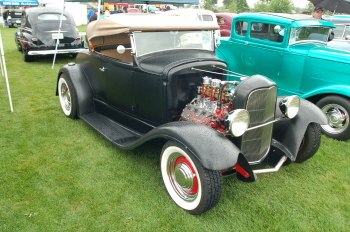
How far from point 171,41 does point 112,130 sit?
1407 millimetres

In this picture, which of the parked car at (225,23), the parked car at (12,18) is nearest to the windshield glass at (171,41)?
the parked car at (225,23)

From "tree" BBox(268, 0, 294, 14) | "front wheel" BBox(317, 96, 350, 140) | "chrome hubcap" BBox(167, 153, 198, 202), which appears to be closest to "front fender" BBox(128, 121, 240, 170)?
"chrome hubcap" BBox(167, 153, 198, 202)

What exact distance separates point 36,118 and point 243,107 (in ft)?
12.2

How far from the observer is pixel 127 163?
342 centimetres

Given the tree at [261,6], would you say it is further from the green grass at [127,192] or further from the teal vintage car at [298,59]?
the green grass at [127,192]

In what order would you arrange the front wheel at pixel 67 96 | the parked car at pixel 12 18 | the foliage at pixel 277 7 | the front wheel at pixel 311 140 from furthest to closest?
the foliage at pixel 277 7 < the parked car at pixel 12 18 < the front wheel at pixel 67 96 < the front wheel at pixel 311 140

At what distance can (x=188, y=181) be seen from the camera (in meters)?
2.58

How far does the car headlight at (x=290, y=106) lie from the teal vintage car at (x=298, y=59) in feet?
4.09

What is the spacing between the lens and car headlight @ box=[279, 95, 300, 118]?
2898 millimetres

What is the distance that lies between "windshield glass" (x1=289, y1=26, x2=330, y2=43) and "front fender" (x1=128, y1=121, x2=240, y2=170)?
3.36 metres

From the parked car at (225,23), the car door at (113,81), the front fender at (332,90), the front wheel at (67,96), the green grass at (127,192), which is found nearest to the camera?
the green grass at (127,192)

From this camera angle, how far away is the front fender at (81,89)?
14.1 feet

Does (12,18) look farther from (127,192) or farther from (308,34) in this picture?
(127,192)

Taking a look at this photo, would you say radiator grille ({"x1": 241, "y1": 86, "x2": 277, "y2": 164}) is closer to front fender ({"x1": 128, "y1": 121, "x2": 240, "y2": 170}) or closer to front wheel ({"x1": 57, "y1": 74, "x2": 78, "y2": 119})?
front fender ({"x1": 128, "y1": 121, "x2": 240, "y2": 170})
